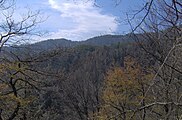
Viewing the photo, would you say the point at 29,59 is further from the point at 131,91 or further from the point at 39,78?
the point at 131,91

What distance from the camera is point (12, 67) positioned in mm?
10812

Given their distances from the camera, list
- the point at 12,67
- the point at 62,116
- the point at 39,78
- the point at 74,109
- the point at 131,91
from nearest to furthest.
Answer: the point at 12,67 < the point at 39,78 < the point at 131,91 < the point at 74,109 < the point at 62,116

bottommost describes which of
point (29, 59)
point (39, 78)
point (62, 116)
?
point (62, 116)

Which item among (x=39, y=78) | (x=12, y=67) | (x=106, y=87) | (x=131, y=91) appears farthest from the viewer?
(x=106, y=87)

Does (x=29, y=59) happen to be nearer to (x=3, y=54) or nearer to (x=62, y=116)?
(x=3, y=54)

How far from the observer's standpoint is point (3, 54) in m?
10.9

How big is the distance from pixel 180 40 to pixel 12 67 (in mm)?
8551

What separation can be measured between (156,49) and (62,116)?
3056cm

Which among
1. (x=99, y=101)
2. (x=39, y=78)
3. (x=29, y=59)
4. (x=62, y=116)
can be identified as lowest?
(x=62, y=116)

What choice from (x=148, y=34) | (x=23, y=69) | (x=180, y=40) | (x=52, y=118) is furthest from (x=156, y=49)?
(x=52, y=118)

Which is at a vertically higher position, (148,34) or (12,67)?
(148,34)

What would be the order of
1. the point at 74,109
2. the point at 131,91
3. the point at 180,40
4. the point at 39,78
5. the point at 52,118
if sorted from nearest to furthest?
the point at 180,40 < the point at 39,78 < the point at 52,118 < the point at 131,91 < the point at 74,109

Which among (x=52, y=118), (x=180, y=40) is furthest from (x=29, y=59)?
(x=52, y=118)

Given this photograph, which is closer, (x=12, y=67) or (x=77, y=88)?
(x=12, y=67)
